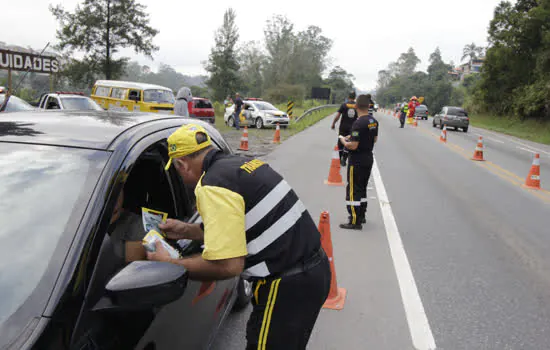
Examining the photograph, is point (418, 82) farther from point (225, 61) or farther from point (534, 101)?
point (534, 101)

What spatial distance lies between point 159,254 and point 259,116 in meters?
22.1

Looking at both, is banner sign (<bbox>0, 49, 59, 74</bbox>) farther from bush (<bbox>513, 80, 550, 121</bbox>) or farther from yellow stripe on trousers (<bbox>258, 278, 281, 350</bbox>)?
bush (<bbox>513, 80, 550, 121</bbox>)

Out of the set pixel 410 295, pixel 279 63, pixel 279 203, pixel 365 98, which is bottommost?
pixel 410 295

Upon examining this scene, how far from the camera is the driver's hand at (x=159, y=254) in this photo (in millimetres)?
2035

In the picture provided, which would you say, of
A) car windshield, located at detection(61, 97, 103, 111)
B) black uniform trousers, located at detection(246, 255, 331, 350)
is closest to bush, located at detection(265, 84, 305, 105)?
car windshield, located at detection(61, 97, 103, 111)

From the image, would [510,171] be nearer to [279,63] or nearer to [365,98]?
[365,98]

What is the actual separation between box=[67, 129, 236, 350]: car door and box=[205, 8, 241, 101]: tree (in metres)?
53.0

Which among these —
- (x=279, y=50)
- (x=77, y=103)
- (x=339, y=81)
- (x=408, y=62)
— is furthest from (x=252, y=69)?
(x=408, y=62)

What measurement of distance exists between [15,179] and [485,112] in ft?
151

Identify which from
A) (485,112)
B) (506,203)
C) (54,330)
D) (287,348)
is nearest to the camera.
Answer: (54,330)

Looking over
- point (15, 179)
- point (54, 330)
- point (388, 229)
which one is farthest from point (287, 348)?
point (388, 229)

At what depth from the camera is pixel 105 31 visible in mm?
33000

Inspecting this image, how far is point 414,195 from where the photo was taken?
8781mm

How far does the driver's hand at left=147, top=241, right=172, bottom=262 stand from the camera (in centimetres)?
204
